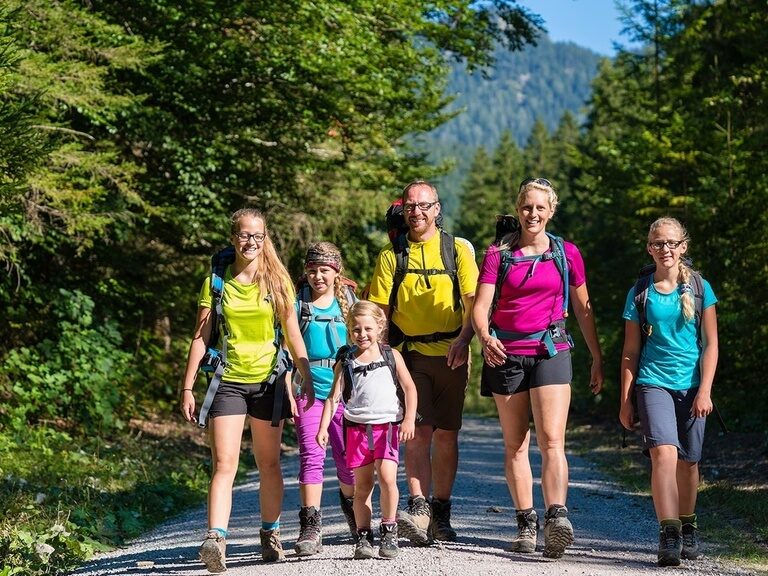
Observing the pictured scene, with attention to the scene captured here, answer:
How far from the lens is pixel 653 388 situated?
6.62m

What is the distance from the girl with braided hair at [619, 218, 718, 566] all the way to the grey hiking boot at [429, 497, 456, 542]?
1.39 m

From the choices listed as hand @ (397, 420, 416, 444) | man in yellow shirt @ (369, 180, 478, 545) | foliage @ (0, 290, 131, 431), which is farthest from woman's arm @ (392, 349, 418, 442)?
foliage @ (0, 290, 131, 431)

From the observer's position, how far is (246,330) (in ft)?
21.7

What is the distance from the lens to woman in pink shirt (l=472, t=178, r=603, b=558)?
662 cm

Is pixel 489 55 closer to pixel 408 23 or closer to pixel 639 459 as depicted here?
pixel 408 23

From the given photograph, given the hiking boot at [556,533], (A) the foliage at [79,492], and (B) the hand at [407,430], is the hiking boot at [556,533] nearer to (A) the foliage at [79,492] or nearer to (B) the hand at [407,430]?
(B) the hand at [407,430]

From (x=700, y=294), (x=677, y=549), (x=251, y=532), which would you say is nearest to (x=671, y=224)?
(x=700, y=294)

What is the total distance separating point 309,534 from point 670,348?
8.43 feet

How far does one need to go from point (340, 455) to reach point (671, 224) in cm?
268

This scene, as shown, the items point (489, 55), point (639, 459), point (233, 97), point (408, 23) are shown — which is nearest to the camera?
point (639, 459)

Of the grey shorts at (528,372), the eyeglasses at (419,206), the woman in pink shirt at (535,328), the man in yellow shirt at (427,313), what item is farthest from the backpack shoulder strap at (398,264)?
the grey shorts at (528,372)

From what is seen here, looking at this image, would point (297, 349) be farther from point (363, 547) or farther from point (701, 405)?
point (701, 405)

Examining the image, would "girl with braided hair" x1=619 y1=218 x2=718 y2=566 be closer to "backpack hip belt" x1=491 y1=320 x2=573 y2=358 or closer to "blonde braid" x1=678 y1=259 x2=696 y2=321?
"blonde braid" x1=678 y1=259 x2=696 y2=321

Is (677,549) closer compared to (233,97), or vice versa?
(677,549)
